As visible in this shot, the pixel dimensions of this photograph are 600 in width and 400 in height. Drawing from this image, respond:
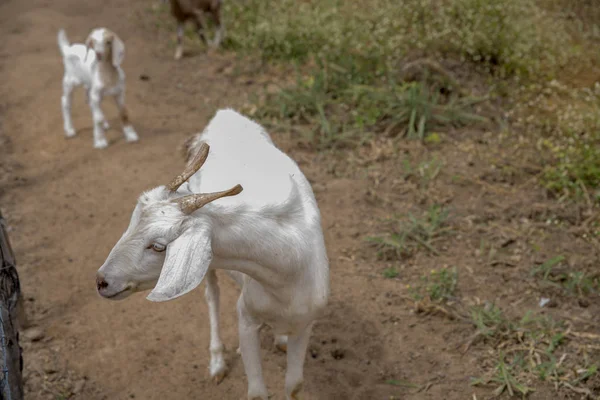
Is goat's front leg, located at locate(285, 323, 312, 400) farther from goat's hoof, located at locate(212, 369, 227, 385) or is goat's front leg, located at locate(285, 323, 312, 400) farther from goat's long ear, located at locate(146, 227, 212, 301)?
goat's long ear, located at locate(146, 227, 212, 301)

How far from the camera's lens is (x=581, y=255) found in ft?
14.5

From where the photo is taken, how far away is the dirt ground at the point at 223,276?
12.0 ft

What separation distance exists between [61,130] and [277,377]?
3831 mm

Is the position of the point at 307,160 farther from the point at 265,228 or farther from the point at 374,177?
the point at 265,228

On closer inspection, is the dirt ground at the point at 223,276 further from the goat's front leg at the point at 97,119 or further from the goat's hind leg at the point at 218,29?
the goat's hind leg at the point at 218,29

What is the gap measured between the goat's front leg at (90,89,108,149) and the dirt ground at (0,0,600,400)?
101mm

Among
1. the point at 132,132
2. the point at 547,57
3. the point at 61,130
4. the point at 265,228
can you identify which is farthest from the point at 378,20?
the point at 265,228

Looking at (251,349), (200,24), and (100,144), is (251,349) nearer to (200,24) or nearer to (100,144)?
(100,144)

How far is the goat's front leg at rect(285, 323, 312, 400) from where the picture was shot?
302 cm

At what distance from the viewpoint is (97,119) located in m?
5.92

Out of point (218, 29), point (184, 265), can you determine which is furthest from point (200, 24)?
point (184, 265)

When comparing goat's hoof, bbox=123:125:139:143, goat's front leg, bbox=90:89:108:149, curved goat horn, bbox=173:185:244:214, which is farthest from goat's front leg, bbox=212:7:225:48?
curved goat horn, bbox=173:185:244:214

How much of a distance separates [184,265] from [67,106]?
4.47m

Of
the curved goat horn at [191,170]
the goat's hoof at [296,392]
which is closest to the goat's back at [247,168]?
the curved goat horn at [191,170]
